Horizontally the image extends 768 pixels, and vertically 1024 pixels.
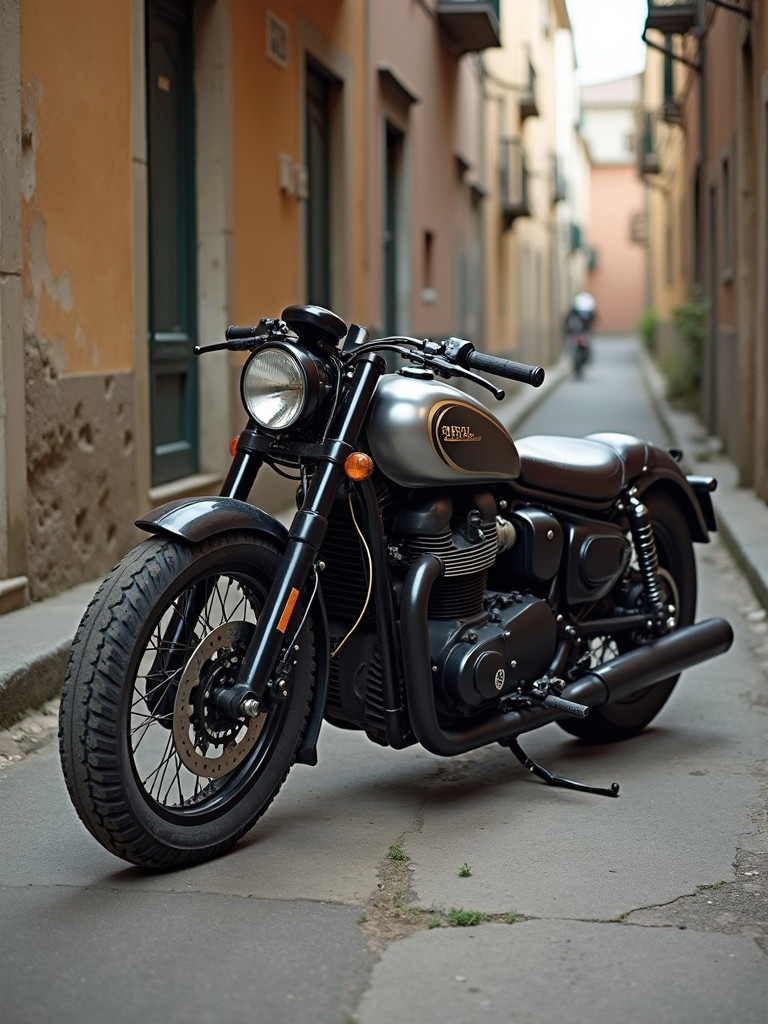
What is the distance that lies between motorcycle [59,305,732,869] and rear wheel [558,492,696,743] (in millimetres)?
254

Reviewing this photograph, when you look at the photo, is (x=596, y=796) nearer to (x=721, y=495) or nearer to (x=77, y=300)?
(x=77, y=300)

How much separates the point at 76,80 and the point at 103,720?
390 cm

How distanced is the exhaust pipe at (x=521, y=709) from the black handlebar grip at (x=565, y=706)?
53mm

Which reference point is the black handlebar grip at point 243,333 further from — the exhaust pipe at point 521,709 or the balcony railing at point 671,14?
the balcony railing at point 671,14

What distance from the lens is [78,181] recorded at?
6.18 m

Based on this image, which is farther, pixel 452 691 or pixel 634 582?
pixel 634 582

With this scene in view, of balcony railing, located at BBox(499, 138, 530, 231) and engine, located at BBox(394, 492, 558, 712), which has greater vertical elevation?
balcony railing, located at BBox(499, 138, 530, 231)

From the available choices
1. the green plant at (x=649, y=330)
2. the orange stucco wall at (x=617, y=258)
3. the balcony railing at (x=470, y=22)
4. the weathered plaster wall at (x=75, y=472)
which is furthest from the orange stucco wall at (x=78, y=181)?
the orange stucco wall at (x=617, y=258)

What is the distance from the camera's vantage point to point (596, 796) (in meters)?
3.93

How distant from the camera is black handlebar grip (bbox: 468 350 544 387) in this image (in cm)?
340

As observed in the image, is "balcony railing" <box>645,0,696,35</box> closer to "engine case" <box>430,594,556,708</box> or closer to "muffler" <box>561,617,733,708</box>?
"muffler" <box>561,617,733,708</box>

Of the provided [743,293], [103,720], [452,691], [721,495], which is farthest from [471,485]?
[743,293]

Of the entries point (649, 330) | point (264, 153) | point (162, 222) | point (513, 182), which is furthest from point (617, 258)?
point (162, 222)

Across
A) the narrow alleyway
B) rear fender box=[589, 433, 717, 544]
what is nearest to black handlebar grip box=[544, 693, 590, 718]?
the narrow alleyway
